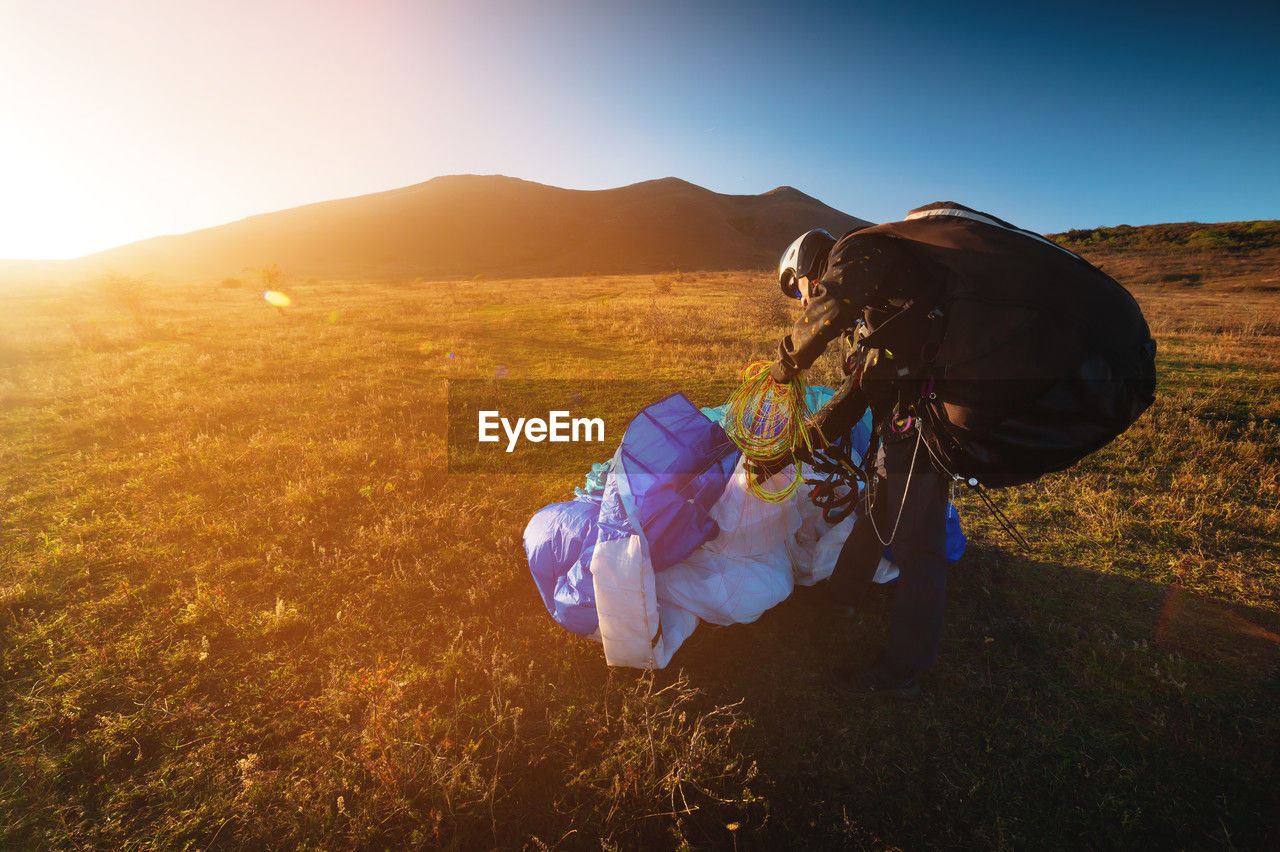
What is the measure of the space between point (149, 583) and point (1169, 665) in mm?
7533

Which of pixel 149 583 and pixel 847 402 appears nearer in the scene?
pixel 847 402

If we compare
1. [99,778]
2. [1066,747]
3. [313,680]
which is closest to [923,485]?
[1066,747]

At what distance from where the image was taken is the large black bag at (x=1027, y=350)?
2.12m

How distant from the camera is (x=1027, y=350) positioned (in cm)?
213

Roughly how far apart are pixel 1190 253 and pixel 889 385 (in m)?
64.5

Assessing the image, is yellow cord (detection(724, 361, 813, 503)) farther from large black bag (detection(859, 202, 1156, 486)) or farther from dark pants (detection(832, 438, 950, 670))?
large black bag (detection(859, 202, 1156, 486))

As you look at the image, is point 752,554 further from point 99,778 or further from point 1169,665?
point 99,778

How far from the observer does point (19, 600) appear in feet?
12.4

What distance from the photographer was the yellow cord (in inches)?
127

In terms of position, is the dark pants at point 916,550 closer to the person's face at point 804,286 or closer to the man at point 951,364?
the man at point 951,364

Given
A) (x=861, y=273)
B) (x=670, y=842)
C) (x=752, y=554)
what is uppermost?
(x=861, y=273)

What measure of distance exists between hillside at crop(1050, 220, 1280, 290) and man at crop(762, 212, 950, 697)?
40348mm

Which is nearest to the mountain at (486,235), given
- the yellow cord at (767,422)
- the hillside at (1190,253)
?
the hillside at (1190,253)

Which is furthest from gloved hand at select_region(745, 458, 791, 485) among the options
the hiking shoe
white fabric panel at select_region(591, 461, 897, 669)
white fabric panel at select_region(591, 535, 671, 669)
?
the hiking shoe
